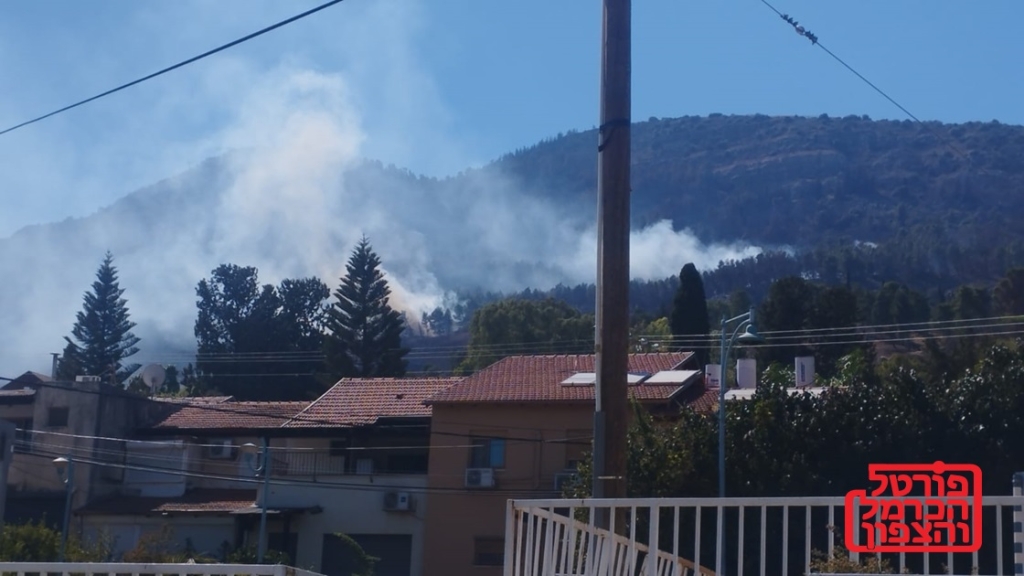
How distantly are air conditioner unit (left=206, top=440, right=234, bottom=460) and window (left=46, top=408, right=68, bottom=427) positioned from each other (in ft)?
18.5

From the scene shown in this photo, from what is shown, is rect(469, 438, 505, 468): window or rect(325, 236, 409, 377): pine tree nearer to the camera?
rect(469, 438, 505, 468): window

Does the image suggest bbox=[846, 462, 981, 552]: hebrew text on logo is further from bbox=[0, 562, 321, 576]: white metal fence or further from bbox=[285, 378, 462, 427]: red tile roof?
bbox=[285, 378, 462, 427]: red tile roof

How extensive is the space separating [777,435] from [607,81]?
753 inches

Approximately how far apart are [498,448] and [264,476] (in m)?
7.34

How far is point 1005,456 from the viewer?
26.6 metres

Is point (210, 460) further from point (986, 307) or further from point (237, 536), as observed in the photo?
point (986, 307)

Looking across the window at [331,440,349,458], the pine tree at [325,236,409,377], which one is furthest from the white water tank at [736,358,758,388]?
the pine tree at [325,236,409,377]

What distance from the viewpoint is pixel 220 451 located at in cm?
4616

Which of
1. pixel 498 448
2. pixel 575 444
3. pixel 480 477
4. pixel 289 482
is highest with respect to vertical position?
pixel 575 444

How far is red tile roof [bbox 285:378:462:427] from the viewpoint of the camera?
143 feet

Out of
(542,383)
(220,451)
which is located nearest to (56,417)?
(220,451)

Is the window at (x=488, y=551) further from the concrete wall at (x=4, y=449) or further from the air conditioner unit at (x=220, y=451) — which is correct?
the concrete wall at (x=4, y=449)

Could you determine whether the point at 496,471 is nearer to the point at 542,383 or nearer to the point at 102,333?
the point at 542,383

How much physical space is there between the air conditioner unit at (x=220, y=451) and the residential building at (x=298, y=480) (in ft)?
0.15
